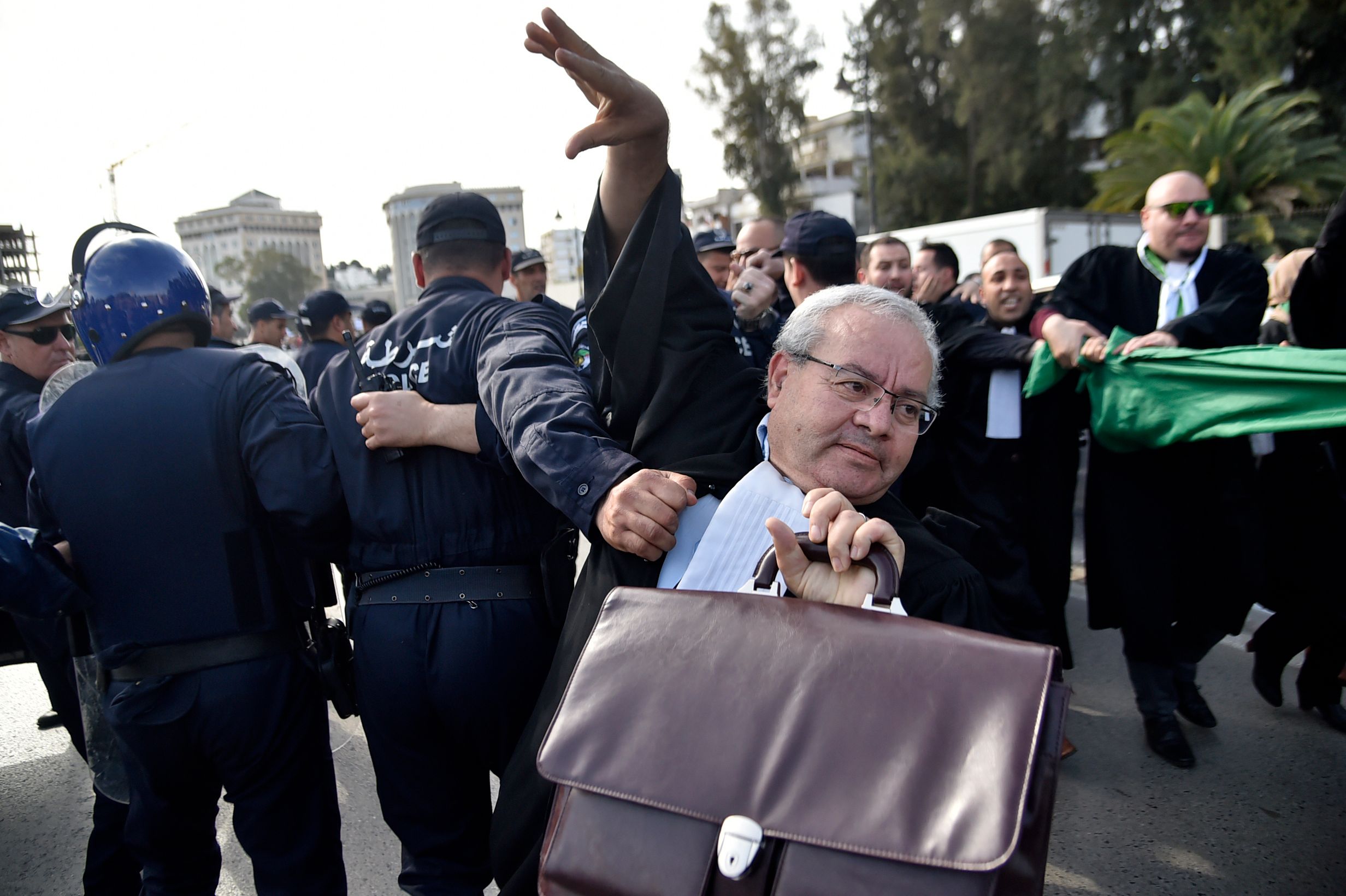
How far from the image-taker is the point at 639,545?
1.53 m

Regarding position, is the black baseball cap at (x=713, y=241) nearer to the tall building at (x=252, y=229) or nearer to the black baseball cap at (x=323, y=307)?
the black baseball cap at (x=323, y=307)

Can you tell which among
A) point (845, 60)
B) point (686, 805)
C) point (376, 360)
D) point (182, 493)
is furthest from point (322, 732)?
point (845, 60)

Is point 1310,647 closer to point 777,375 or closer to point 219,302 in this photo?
point 777,375

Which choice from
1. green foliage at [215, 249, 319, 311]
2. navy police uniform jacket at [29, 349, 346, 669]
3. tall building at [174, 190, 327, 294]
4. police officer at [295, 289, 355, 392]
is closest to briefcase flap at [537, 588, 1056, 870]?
navy police uniform jacket at [29, 349, 346, 669]

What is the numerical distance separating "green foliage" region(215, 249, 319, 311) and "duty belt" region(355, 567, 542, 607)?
85287mm

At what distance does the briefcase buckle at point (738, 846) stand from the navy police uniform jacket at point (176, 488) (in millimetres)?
1545

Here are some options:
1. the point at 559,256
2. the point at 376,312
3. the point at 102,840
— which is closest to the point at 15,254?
the point at 376,312

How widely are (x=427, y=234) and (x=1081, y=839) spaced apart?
3.09m

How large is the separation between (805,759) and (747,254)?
4.14 metres

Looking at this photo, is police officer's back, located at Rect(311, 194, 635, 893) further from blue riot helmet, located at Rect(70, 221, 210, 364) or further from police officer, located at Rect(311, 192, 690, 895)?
blue riot helmet, located at Rect(70, 221, 210, 364)

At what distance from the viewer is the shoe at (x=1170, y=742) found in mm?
3490

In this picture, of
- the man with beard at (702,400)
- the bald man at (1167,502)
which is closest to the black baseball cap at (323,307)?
the bald man at (1167,502)

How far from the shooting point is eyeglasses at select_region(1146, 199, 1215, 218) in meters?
3.45

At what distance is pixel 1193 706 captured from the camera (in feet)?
12.6
